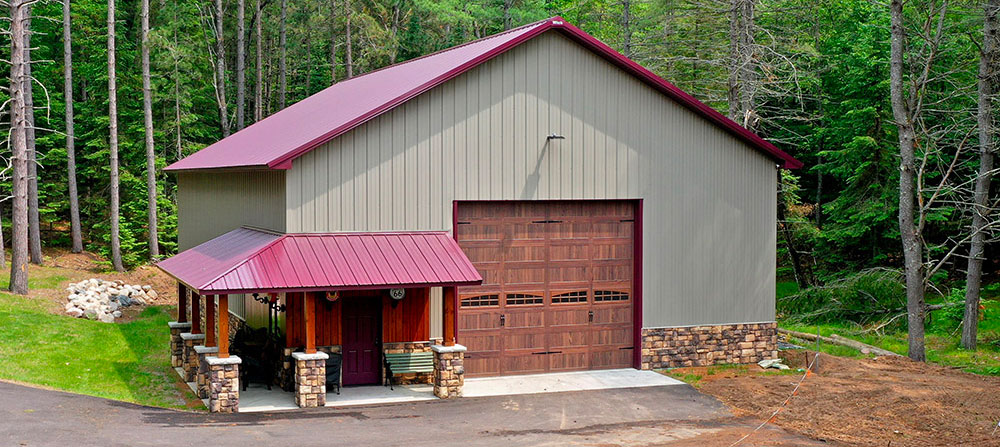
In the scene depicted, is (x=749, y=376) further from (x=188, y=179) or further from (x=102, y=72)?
(x=102, y=72)

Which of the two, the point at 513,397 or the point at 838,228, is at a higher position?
the point at 838,228

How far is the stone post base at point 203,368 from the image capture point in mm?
15016

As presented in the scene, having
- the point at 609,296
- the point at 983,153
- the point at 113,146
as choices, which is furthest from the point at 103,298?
the point at 983,153

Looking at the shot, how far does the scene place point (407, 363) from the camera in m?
15.6

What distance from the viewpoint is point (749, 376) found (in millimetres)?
17047

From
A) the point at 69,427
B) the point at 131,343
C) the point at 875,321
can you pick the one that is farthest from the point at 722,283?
the point at 131,343

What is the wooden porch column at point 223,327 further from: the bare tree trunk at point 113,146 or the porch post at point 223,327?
the bare tree trunk at point 113,146

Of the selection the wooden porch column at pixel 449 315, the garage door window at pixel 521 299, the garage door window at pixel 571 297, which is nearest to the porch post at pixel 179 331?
the wooden porch column at pixel 449 315

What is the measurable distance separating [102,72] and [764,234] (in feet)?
89.1

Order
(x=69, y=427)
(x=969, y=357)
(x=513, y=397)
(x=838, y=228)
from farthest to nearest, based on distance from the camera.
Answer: (x=838, y=228) < (x=969, y=357) < (x=513, y=397) < (x=69, y=427)

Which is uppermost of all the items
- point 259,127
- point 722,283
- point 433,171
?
point 259,127

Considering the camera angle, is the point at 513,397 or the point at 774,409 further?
the point at 513,397

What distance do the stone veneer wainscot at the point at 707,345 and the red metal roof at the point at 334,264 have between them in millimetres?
4528

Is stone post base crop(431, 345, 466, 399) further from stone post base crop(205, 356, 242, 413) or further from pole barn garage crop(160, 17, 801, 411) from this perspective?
stone post base crop(205, 356, 242, 413)
